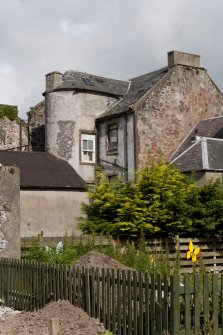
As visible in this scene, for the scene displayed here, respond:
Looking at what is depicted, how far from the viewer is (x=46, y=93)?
31.8 meters

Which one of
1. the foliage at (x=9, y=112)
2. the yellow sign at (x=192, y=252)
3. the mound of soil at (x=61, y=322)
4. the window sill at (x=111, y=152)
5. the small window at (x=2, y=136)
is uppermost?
the foliage at (x=9, y=112)

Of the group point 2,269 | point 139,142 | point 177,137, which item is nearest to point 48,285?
point 2,269

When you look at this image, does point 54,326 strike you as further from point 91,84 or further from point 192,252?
point 91,84

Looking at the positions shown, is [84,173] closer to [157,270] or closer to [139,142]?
[139,142]

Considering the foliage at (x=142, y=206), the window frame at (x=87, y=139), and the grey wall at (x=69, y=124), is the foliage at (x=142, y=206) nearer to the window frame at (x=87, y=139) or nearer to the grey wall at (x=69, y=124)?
the grey wall at (x=69, y=124)

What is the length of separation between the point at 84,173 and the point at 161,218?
38.7 ft

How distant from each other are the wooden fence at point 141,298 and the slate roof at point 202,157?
46.8 ft

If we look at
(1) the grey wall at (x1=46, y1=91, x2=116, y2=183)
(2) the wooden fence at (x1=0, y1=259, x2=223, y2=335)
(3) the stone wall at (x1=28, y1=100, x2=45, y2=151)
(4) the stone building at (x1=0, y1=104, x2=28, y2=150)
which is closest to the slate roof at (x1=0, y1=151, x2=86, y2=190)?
(1) the grey wall at (x1=46, y1=91, x2=116, y2=183)

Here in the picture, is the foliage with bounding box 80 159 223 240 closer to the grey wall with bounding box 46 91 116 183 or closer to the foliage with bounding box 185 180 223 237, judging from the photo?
the foliage with bounding box 185 180 223 237

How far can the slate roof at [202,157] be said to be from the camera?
25688 mm

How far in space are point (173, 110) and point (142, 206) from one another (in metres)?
11.7

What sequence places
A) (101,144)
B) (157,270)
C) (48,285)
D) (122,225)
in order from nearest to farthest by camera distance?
(48,285) → (157,270) → (122,225) → (101,144)

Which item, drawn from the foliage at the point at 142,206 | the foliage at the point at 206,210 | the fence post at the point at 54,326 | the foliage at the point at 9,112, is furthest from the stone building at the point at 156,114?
the fence post at the point at 54,326

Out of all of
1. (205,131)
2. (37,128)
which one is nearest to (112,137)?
(205,131)
